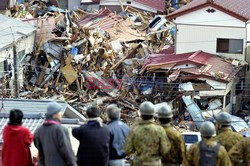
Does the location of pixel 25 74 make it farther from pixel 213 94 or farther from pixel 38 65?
pixel 213 94

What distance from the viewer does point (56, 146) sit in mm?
6504

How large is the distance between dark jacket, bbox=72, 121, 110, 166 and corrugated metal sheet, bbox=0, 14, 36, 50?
17245mm

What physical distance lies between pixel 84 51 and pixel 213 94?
7.39m

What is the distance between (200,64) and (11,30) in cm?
901

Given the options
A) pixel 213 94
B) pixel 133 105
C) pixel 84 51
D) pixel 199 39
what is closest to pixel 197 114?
pixel 213 94

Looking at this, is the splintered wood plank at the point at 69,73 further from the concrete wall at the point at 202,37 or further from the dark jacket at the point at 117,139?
the dark jacket at the point at 117,139

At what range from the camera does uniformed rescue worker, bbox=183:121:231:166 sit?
655 cm

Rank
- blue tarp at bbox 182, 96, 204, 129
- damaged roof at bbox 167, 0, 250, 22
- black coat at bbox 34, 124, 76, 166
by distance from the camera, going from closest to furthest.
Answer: black coat at bbox 34, 124, 76, 166 → blue tarp at bbox 182, 96, 204, 129 → damaged roof at bbox 167, 0, 250, 22

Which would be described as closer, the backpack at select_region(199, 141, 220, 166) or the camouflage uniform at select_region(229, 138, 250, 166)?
the backpack at select_region(199, 141, 220, 166)

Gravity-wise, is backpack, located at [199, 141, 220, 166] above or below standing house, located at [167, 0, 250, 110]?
below

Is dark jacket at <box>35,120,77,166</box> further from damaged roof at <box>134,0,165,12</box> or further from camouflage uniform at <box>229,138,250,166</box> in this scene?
damaged roof at <box>134,0,165,12</box>

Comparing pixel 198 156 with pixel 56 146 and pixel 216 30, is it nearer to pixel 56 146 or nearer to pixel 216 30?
pixel 56 146

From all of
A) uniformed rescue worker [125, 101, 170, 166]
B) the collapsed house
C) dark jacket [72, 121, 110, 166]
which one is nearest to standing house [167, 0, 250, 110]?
the collapsed house

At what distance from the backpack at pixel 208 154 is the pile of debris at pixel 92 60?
14850 mm
